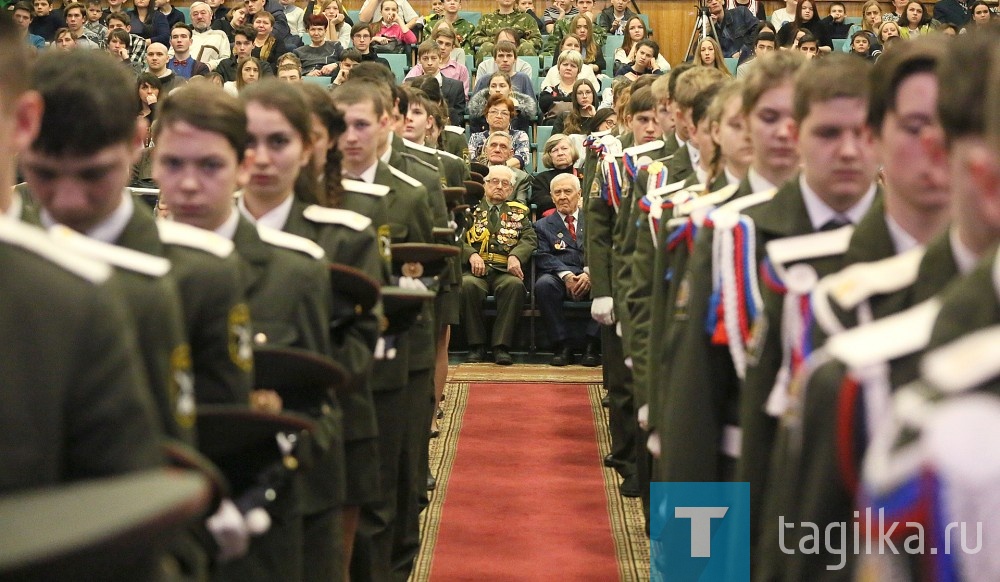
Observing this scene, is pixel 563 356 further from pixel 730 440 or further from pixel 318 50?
pixel 730 440

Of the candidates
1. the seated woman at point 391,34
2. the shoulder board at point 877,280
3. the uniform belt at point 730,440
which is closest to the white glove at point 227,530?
the uniform belt at point 730,440

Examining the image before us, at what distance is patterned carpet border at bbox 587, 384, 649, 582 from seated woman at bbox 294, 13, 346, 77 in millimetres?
6331

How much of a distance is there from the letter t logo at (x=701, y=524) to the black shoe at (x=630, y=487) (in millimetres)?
2423

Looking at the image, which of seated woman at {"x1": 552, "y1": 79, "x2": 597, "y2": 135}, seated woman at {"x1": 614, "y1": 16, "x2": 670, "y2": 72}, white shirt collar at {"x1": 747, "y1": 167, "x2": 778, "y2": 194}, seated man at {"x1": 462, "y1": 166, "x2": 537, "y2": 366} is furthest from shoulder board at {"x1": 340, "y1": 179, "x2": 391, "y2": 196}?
seated woman at {"x1": 614, "y1": 16, "x2": 670, "y2": 72}

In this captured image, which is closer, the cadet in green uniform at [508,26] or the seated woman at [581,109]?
the seated woman at [581,109]

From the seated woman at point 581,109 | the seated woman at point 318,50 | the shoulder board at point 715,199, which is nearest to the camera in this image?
the shoulder board at point 715,199

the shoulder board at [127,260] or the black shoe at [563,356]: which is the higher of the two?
the shoulder board at [127,260]

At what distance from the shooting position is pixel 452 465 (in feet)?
21.9

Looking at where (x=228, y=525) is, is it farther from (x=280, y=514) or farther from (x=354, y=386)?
(x=354, y=386)

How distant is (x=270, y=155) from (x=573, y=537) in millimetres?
2698

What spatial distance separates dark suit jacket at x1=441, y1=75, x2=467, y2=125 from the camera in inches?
445

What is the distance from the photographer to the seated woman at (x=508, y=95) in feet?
35.5

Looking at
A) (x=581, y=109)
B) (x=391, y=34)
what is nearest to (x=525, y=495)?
(x=581, y=109)

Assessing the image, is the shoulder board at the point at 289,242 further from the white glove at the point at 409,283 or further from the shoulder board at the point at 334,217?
the white glove at the point at 409,283
